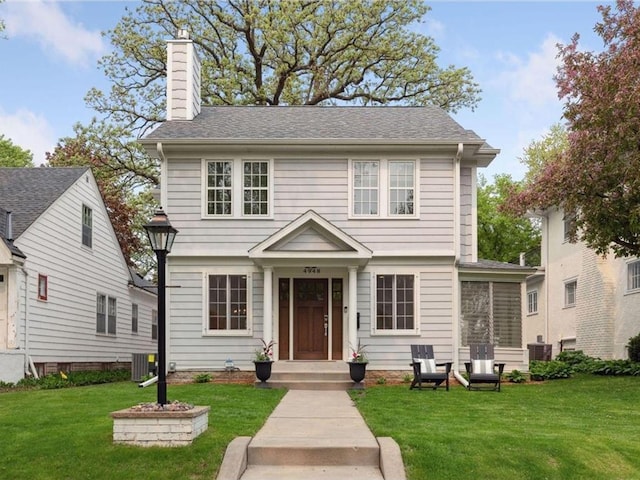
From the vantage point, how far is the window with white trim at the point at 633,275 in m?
21.3

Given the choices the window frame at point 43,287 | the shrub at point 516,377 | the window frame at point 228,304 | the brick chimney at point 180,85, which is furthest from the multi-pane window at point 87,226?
the shrub at point 516,377

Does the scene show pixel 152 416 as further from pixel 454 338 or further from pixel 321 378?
pixel 454 338

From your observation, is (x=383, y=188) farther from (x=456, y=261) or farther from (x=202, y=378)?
(x=202, y=378)

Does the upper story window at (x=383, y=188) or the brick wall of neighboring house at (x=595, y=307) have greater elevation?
the upper story window at (x=383, y=188)

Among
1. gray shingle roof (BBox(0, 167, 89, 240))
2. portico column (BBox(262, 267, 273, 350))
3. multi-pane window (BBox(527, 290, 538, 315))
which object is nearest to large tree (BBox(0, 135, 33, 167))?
gray shingle roof (BBox(0, 167, 89, 240))

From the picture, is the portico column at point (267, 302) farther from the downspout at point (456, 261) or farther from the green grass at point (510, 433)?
the downspout at point (456, 261)

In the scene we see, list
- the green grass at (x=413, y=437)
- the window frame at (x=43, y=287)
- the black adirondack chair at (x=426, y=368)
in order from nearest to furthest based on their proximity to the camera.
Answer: the green grass at (x=413, y=437)
the black adirondack chair at (x=426, y=368)
the window frame at (x=43, y=287)

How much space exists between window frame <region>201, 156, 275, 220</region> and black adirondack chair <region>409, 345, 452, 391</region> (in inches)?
178

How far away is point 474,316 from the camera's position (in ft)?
57.0

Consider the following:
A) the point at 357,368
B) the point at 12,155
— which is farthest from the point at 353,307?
the point at 12,155

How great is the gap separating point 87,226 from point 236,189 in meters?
6.40

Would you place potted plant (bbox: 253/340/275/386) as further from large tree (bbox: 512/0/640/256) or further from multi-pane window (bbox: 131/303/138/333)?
multi-pane window (bbox: 131/303/138/333)

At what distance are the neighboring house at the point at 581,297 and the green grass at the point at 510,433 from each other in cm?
826

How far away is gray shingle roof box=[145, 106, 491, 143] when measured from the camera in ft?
55.7
